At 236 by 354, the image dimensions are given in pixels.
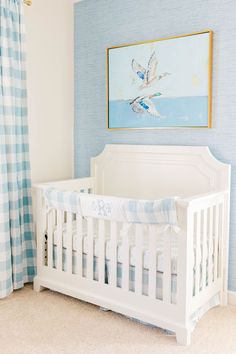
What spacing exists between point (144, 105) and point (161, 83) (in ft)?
0.70

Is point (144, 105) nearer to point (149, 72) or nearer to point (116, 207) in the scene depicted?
point (149, 72)

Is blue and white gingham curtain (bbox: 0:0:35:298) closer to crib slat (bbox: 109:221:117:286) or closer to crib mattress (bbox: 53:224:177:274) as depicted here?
crib mattress (bbox: 53:224:177:274)

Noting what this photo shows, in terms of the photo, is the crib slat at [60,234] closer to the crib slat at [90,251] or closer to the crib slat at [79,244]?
the crib slat at [79,244]

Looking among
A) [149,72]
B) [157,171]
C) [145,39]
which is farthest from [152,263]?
[145,39]

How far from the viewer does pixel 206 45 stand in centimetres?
273

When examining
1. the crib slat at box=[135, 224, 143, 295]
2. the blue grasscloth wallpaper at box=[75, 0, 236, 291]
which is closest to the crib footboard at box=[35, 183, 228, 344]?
the crib slat at box=[135, 224, 143, 295]

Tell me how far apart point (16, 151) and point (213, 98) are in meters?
1.42

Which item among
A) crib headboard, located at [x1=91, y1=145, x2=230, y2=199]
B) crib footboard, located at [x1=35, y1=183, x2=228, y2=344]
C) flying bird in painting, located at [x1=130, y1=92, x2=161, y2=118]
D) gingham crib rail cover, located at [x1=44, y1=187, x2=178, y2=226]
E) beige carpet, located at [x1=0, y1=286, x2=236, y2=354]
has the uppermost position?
flying bird in painting, located at [x1=130, y1=92, x2=161, y2=118]

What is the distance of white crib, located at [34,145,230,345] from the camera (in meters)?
2.26

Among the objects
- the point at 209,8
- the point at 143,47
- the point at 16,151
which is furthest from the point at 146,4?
the point at 16,151

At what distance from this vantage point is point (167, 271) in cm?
227

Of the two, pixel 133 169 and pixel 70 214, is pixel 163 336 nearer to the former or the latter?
pixel 70 214

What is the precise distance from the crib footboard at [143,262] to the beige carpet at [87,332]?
0.26 feet

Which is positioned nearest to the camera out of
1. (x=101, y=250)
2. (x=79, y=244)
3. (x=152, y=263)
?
(x=152, y=263)
